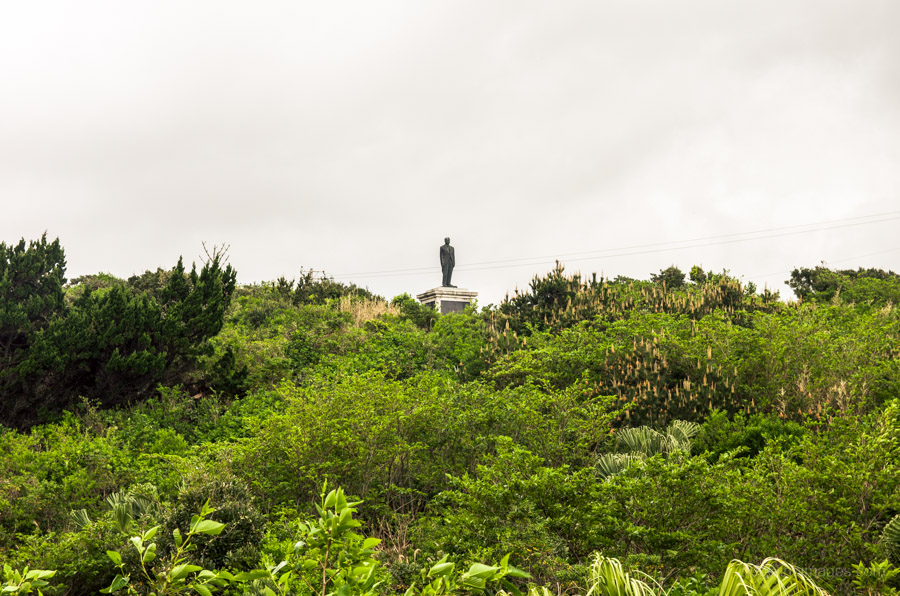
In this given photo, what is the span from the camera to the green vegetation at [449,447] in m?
7.23

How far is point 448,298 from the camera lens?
3081 cm

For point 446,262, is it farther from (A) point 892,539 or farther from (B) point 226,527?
(A) point 892,539

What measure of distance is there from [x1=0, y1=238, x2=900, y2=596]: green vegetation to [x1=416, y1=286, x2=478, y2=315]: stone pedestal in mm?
7593

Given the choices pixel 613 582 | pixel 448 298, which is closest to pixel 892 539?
pixel 613 582

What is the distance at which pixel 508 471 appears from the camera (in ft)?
29.5

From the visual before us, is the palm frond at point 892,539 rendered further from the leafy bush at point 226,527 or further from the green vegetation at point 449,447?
the leafy bush at point 226,527

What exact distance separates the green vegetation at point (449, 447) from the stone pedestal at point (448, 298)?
24.9ft

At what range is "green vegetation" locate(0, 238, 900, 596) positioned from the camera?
7230 mm

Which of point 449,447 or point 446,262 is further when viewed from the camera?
point 446,262

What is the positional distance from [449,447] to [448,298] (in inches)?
742

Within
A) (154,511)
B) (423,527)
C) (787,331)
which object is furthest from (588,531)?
(787,331)

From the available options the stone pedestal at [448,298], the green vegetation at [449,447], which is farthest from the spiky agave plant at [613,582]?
the stone pedestal at [448,298]

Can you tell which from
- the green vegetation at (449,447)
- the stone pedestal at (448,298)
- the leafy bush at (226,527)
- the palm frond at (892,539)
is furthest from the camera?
the stone pedestal at (448,298)

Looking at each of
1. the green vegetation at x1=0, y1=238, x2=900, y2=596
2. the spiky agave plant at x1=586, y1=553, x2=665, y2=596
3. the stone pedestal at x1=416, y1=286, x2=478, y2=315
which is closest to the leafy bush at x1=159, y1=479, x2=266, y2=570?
the green vegetation at x1=0, y1=238, x2=900, y2=596
